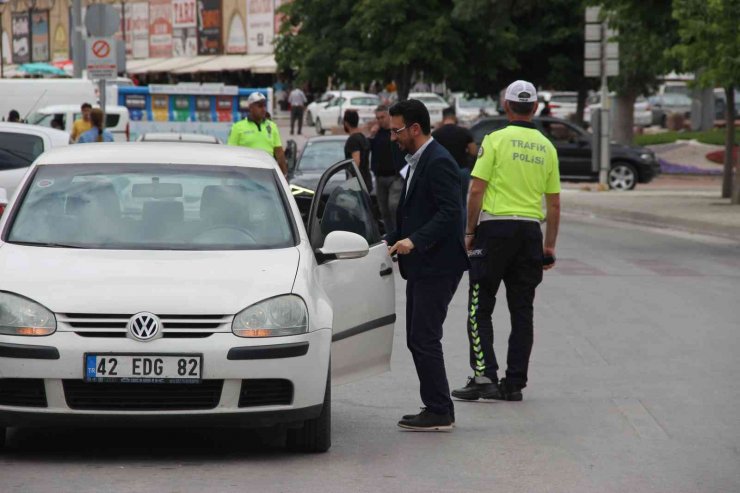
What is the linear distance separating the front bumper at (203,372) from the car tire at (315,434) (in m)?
0.12

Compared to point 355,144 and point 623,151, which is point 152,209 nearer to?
point 355,144

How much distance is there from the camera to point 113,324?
7016 mm

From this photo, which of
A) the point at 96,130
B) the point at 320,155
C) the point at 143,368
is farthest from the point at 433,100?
the point at 143,368

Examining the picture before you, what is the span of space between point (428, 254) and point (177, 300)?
169 centimetres

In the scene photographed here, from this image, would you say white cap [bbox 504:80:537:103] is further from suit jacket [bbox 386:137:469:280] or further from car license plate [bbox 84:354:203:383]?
car license plate [bbox 84:354:203:383]

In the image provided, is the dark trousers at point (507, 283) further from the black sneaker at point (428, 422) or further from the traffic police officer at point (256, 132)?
the traffic police officer at point (256, 132)

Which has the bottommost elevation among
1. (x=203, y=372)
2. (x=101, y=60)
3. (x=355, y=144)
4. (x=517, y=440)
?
(x=517, y=440)

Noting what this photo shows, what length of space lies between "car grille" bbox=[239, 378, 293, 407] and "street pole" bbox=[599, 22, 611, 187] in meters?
26.7

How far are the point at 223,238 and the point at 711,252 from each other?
13596mm

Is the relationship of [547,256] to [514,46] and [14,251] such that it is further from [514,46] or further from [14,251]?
[514,46]

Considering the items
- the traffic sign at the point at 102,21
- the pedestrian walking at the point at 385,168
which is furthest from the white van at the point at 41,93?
the pedestrian walking at the point at 385,168

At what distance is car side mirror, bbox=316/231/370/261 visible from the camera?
796 cm

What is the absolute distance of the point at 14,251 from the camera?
7617 millimetres

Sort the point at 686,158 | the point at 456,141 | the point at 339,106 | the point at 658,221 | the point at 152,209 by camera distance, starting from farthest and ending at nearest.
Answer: the point at 339,106
the point at 686,158
the point at 658,221
the point at 456,141
the point at 152,209
